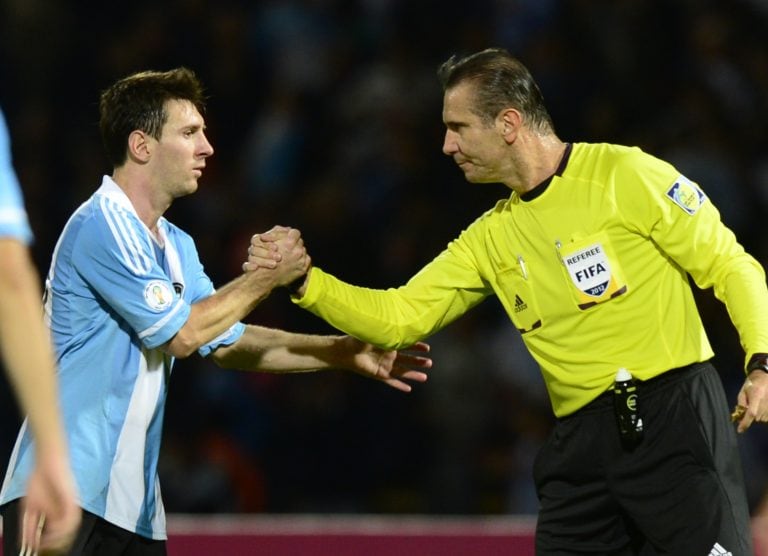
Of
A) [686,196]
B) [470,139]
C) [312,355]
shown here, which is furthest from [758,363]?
[312,355]

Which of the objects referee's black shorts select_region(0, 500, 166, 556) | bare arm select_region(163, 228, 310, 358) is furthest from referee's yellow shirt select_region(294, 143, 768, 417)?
referee's black shorts select_region(0, 500, 166, 556)

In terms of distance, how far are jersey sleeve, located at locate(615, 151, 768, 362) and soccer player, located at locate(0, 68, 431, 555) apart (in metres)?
0.99

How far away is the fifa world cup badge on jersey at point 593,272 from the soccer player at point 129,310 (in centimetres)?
80

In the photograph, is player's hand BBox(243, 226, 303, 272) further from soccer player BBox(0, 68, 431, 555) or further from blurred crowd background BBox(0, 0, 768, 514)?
blurred crowd background BBox(0, 0, 768, 514)

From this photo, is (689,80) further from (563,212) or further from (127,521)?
(127,521)

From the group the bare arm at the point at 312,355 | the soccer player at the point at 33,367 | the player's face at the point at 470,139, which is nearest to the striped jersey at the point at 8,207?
the soccer player at the point at 33,367

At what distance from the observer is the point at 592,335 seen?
13.0ft

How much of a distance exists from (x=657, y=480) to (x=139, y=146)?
174 cm

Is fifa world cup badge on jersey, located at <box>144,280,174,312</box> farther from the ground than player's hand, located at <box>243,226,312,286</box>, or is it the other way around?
player's hand, located at <box>243,226,312,286</box>

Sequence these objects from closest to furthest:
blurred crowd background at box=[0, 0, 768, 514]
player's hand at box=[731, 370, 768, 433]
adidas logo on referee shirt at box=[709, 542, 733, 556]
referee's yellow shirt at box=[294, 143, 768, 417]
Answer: player's hand at box=[731, 370, 768, 433]
adidas logo on referee shirt at box=[709, 542, 733, 556]
referee's yellow shirt at box=[294, 143, 768, 417]
blurred crowd background at box=[0, 0, 768, 514]

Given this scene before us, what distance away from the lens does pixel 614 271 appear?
3.93 metres

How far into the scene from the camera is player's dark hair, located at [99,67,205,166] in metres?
4.10

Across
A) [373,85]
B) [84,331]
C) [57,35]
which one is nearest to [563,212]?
[84,331]

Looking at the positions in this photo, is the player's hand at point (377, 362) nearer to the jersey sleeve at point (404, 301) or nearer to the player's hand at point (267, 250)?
the jersey sleeve at point (404, 301)
